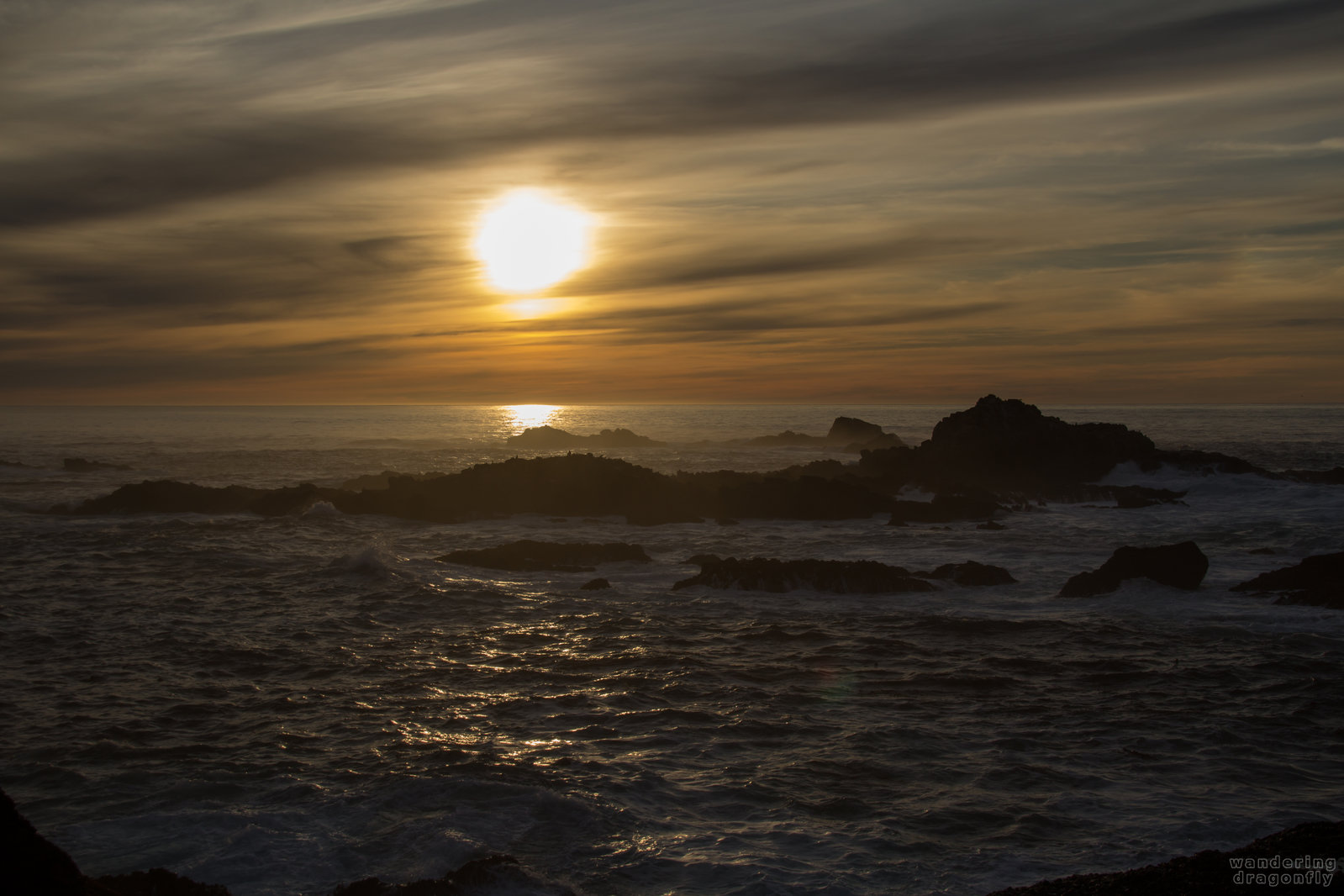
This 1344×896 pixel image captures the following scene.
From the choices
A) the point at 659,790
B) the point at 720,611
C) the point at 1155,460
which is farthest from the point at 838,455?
the point at 659,790

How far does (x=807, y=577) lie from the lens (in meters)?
20.0

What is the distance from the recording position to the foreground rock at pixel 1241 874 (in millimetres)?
6129

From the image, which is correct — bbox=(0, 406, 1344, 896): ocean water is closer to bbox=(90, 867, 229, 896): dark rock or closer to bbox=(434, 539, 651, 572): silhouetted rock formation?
bbox=(90, 867, 229, 896): dark rock

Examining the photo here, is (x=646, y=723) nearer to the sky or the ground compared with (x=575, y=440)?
nearer to the ground

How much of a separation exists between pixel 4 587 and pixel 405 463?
156ft

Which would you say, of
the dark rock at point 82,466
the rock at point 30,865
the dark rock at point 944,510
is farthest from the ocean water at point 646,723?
the dark rock at point 82,466

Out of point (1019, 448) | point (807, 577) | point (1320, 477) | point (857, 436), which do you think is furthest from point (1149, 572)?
point (857, 436)

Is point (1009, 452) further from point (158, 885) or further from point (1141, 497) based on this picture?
point (158, 885)

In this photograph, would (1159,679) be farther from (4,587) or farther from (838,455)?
(838,455)

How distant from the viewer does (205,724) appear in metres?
11.4

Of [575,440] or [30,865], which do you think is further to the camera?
[575,440]

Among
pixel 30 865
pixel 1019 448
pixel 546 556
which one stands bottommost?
pixel 546 556

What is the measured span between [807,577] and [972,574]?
3.94 meters

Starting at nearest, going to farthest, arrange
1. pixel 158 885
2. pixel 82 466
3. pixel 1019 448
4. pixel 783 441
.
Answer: pixel 158 885
pixel 1019 448
pixel 82 466
pixel 783 441
